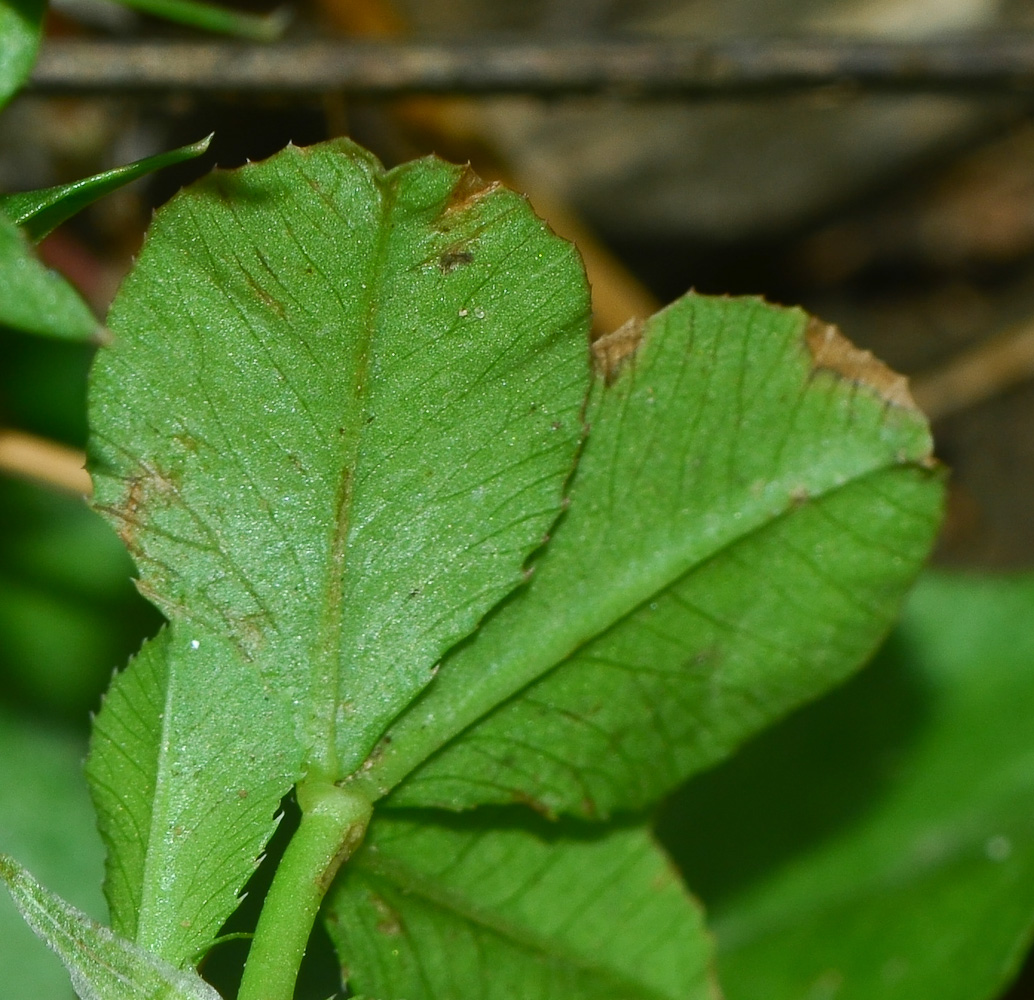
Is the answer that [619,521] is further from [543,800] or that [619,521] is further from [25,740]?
[25,740]

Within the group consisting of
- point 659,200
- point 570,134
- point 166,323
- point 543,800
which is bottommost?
point 543,800

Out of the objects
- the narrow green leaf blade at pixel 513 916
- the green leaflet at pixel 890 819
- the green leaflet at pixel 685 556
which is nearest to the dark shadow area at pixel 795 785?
the green leaflet at pixel 890 819

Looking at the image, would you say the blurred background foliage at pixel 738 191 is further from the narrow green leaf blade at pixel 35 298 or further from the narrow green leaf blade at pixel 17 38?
the narrow green leaf blade at pixel 35 298

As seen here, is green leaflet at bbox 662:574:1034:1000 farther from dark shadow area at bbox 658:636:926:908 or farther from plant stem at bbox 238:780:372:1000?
plant stem at bbox 238:780:372:1000

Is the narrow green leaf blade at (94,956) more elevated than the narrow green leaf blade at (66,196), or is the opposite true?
the narrow green leaf blade at (66,196)

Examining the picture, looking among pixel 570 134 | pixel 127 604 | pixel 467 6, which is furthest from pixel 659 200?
pixel 127 604

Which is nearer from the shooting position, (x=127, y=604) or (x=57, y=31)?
(x=127, y=604)
